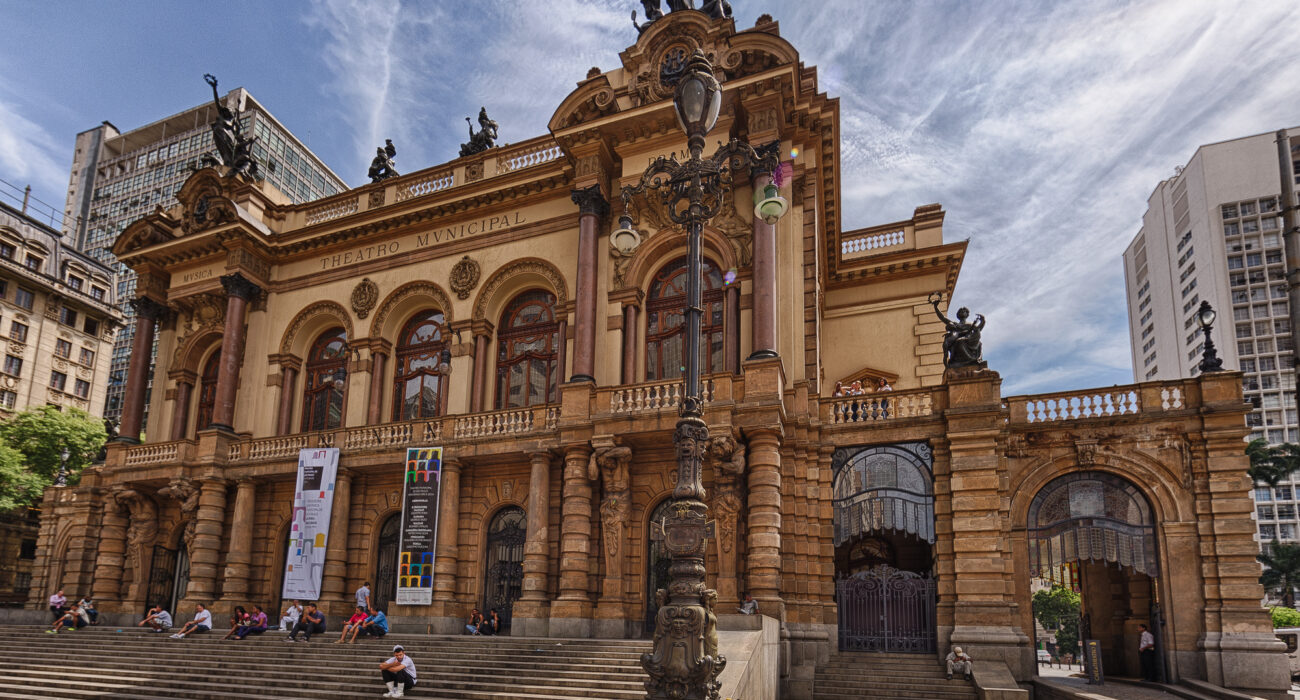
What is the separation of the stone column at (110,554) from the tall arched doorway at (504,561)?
41.9ft

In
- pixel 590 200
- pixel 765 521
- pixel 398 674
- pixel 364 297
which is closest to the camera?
pixel 398 674

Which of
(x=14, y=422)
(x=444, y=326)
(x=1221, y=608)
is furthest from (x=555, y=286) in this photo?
(x=14, y=422)

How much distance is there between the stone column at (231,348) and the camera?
27.2 m

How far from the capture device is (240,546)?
25141mm

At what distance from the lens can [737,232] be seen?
2252 centimetres

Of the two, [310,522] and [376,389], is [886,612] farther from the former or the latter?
[376,389]

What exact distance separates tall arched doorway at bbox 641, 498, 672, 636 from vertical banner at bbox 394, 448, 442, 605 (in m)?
5.80

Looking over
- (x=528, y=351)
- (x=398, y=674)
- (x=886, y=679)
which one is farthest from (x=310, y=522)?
(x=886, y=679)

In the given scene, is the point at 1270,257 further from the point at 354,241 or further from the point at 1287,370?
the point at 354,241

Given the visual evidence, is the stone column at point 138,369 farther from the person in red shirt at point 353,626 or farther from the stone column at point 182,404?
the person in red shirt at point 353,626

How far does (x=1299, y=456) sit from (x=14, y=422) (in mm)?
59917

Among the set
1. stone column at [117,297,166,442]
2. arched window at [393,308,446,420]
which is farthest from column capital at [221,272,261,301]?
arched window at [393,308,446,420]

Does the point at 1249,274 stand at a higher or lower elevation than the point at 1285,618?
higher

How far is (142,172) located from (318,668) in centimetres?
7012
